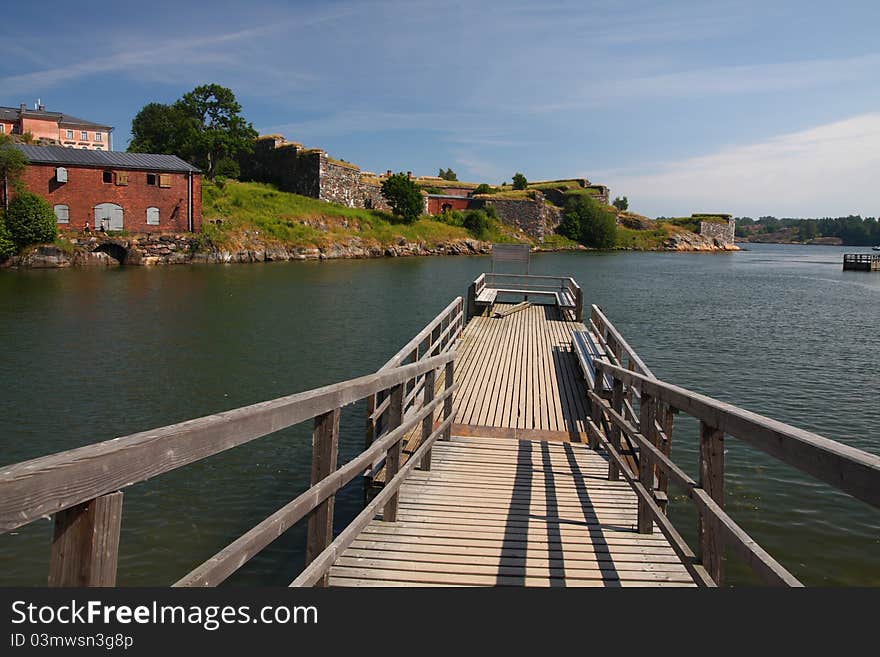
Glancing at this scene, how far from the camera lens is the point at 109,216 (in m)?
43.9

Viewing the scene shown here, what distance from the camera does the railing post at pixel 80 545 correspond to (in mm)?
1807

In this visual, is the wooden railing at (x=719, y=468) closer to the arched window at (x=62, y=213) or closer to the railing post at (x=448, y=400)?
the railing post at (x=448, y=400)

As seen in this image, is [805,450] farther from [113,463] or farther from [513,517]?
[513,517]

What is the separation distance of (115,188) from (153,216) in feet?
9.79

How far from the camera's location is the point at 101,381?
44.5 feet

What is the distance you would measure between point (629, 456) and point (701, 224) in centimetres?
11620

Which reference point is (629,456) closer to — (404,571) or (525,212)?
(404,571)

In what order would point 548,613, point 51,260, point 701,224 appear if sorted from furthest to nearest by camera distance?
point 701,224, point 51,260, point 548,613

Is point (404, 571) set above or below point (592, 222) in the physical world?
below

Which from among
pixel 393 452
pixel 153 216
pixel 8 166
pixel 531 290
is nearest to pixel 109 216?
pixel 153 216

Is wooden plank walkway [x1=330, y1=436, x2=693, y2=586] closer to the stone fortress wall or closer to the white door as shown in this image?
the white door

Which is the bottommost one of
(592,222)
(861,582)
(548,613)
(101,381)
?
(861,582)

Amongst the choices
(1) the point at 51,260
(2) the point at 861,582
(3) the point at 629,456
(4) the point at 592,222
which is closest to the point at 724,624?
(3) the point at 629,456

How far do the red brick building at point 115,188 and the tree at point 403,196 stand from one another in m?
25.2
